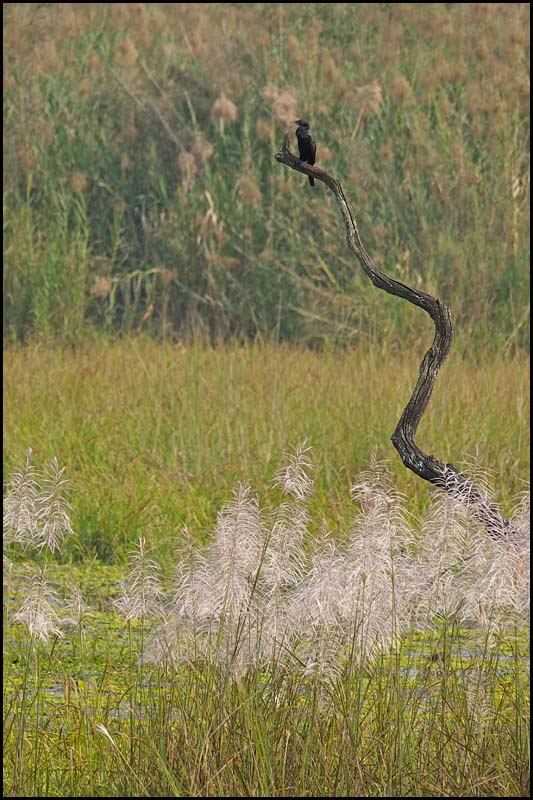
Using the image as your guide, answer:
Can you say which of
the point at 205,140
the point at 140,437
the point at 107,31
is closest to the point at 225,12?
the point at 107,31

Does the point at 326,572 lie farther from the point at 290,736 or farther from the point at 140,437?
the point at 140,437

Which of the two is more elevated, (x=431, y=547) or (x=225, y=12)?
(x=225, y=12)

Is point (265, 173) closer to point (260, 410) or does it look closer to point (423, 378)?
point (260, 410)

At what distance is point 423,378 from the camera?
2.09 meters

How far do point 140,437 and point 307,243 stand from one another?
432 centimetres

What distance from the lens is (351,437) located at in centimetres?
550

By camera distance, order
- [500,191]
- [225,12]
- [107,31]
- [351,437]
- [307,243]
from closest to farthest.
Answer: [351,437] < [500,191] < [307,243] < [107,31] < [225,12]

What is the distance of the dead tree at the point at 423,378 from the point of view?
204cm

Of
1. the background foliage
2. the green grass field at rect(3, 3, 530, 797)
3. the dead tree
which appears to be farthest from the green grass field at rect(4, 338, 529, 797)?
the background foliage

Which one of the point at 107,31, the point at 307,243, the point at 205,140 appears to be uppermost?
the point at 107,31

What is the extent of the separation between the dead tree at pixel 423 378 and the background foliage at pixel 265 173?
5.74 meters

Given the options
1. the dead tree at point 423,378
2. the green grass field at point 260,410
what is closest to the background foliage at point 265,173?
the green grass field at point 260,410

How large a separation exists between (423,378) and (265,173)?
8.02 meters

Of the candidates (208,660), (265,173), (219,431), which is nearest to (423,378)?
(208,660)
